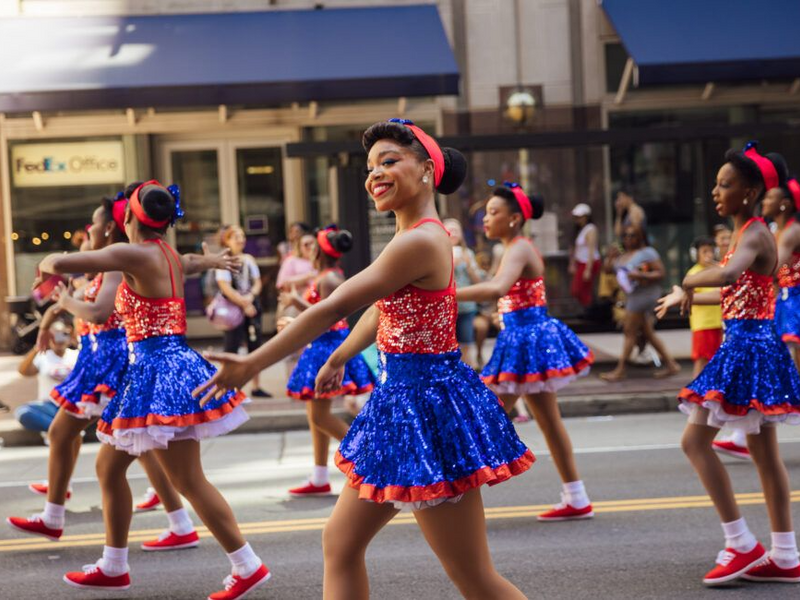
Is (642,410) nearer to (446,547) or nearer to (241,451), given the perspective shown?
(241,451)

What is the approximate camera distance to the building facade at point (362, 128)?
16.5 metres

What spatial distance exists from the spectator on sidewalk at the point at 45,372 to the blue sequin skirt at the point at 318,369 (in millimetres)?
2851

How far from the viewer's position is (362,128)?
17.9m

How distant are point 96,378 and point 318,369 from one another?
5.56 ft

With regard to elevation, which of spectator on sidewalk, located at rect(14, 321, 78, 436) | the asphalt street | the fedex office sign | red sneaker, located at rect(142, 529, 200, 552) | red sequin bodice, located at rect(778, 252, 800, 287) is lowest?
the asphalt street

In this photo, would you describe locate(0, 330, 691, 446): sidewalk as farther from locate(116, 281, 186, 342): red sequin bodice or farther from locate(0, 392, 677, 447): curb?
locate(116, 281, 186, 342): red sequin bodice

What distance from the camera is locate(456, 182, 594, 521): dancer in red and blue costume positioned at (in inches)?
271

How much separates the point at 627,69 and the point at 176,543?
12761 millimetres

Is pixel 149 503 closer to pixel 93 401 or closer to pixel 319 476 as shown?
pixel 319 476

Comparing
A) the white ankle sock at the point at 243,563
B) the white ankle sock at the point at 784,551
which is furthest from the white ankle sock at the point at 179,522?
the white ankle sock at the point at 784,551

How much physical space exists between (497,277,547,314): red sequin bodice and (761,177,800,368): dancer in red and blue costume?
2.09m

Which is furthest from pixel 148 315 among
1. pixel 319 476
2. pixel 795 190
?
pixel 795 190

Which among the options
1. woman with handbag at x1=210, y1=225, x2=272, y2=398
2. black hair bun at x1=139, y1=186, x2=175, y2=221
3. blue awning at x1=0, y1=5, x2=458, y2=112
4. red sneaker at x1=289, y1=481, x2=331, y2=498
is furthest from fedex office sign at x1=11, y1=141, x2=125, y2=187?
black hair bun at x1=139, y1=186, x2=175, y2=221

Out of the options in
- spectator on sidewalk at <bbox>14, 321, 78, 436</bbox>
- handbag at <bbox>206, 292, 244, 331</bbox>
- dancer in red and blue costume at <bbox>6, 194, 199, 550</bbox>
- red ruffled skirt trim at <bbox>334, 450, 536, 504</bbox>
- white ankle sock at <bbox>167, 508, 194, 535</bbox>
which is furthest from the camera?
handbag at <bbox>206, 292, 244, 331</bbox>
